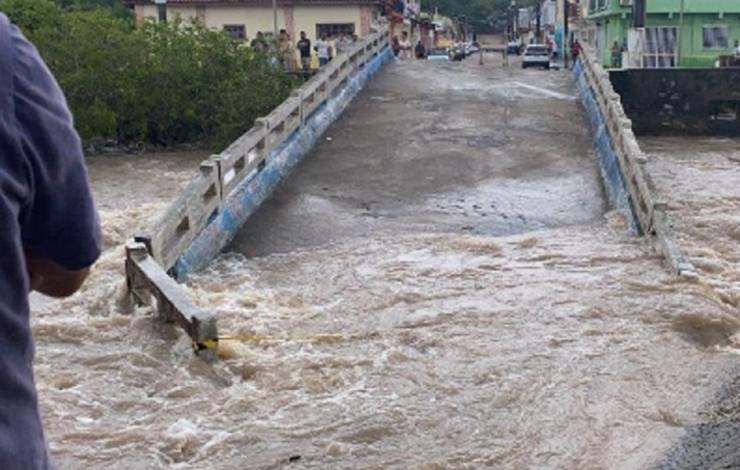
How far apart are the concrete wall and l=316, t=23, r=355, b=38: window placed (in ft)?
47.8

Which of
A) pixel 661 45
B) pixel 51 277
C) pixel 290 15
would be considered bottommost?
pixel 51 277

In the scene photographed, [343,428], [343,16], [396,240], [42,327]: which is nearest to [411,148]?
[396,240]

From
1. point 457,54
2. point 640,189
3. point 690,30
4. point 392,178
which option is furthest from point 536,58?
point 640,189

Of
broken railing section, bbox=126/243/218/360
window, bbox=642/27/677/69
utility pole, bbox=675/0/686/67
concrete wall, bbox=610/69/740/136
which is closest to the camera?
broken railing section, bbox=126/243/218/360

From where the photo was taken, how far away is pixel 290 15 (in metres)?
35.0

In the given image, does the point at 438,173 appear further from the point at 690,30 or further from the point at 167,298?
the point at 690,30

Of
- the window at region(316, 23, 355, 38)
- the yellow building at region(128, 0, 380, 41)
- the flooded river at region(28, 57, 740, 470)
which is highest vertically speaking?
the yellow building at region(128, 0, 380, 41)

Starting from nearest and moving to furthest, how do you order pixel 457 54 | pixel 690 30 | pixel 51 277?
pixel 51 277 → pixel 690 30 → pixel 457 54

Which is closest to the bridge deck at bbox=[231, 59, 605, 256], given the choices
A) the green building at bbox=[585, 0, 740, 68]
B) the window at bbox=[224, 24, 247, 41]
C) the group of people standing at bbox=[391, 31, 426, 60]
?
the group of people standing at bbox=[391, 31, 426, 60]

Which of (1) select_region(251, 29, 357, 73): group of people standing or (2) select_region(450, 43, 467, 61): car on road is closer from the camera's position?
(1) select_region(251, 29, 357, 73): group of people standing

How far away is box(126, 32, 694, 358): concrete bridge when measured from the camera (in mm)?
9984

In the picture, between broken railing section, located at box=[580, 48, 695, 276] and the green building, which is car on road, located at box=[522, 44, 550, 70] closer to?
the green building

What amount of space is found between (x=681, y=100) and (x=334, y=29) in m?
15.7

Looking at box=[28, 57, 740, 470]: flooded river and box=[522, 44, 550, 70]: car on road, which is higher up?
box=[522, 44, 550, 70]: car on road
